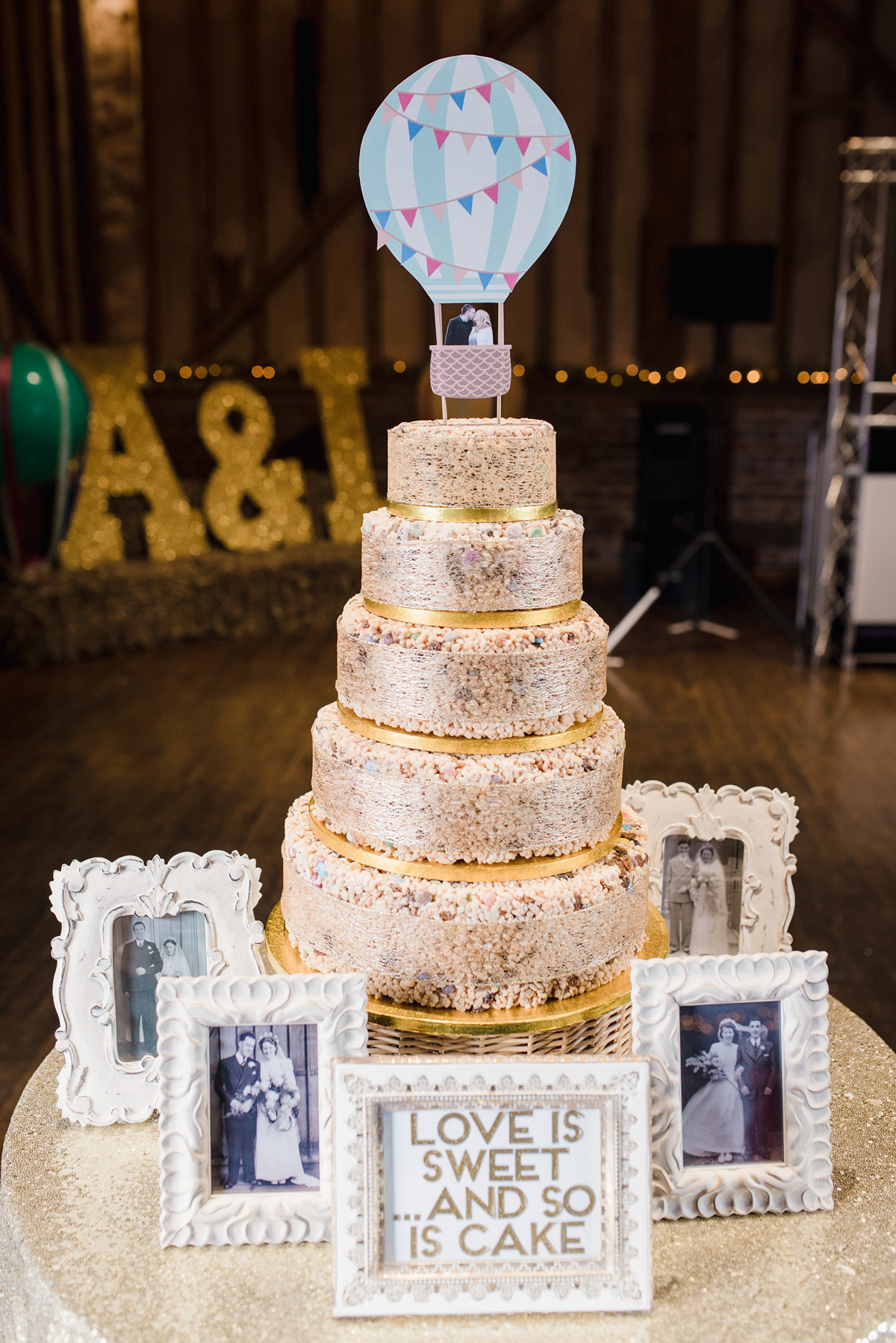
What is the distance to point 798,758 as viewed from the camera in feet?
16.1

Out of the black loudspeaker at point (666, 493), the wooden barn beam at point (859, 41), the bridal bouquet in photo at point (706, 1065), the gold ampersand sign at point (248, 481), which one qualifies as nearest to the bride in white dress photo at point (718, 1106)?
the bridal bouquet in photo at point (706, 1065)

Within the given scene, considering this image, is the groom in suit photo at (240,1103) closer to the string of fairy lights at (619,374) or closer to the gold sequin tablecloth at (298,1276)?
the gold sequin tablecloth at (298,1276)

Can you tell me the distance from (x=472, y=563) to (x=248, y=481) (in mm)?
6261

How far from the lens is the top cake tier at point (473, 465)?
1.60 meters

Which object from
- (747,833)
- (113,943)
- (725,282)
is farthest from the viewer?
(725,282)

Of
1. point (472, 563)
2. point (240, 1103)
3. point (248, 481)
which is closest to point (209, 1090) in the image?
point (240, 1103)

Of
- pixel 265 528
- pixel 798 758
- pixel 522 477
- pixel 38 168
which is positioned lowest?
pixel 798 758

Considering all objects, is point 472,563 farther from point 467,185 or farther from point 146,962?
point 146,962

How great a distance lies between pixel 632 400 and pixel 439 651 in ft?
25.1

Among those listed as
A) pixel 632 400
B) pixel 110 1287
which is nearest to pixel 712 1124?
pixel 110 1287

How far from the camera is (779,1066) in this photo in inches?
61.6

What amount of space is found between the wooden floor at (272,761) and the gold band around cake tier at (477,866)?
1399mm

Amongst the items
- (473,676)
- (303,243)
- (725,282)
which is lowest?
(473,676)

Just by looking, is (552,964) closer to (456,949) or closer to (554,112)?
(456,949)
